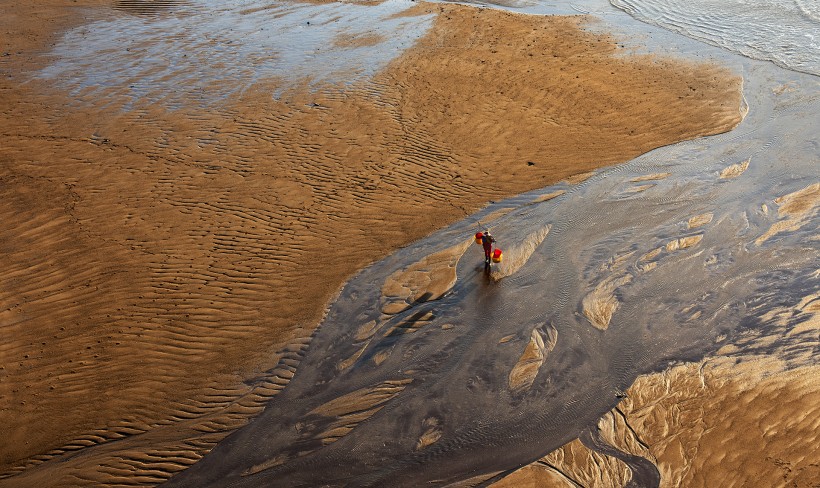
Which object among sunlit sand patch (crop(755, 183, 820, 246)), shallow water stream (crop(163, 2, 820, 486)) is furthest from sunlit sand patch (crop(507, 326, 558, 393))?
sunlit sand patch (crop(755, 183, 820, 246))

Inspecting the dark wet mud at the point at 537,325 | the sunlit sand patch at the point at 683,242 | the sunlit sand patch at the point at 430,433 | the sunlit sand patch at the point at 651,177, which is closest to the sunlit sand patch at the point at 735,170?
the dark wet mud at the point at 537,325

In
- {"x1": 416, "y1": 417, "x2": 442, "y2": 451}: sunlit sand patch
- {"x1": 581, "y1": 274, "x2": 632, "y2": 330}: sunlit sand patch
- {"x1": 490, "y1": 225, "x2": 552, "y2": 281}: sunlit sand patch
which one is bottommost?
{"x1": 416, "y1": 417, "x2": 442, "y2": 451}: sunlit sand patch

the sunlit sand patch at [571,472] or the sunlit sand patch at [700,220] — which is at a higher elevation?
the sunlit sand patch at [700,220]

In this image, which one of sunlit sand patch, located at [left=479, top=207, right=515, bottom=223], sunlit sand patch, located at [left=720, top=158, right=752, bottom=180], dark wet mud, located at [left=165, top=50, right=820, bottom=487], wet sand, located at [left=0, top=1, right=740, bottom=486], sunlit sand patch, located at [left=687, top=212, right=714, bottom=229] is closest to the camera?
dark wet mud, located at [left=165, top=50, right=820, bottom=487]

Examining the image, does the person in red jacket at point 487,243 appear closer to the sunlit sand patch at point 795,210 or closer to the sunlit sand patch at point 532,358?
the sunlit sand patch at point 532,358

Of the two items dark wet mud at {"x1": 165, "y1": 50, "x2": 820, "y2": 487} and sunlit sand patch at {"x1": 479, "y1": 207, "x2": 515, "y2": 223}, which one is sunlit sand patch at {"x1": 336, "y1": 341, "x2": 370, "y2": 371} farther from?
sunlit sand patch at {"x1": 479, "y1": 207, "x2": 515, "y2": 223}
